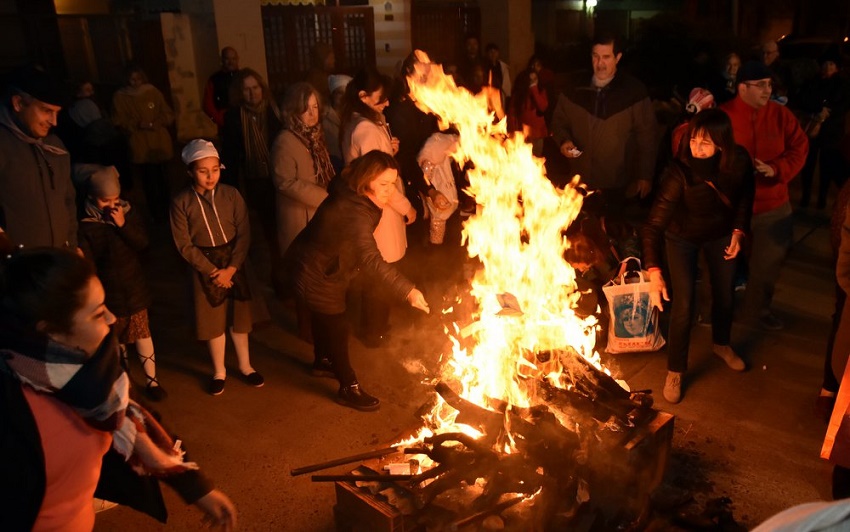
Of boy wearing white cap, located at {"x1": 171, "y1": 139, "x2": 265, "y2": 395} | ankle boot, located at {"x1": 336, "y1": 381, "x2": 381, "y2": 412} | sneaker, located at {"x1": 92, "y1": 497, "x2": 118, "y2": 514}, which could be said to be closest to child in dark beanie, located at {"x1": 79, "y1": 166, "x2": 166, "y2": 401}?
boy wearing white cap, located at {"x1": 171, "y1": 139, "x2": 265, "y2": 395}

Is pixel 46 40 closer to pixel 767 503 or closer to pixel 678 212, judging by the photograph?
pixel 678 212

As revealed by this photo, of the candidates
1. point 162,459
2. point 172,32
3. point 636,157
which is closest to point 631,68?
point 172,32

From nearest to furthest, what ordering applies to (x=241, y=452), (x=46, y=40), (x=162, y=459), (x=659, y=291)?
(x=162, y=459) < (x=241, y=452) < (x=659, y=291) < (x=46, y=40)

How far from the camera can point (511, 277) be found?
233 inches

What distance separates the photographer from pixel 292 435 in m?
5.70

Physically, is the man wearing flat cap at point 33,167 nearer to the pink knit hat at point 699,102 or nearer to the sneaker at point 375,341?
the sneaker at point 375,341

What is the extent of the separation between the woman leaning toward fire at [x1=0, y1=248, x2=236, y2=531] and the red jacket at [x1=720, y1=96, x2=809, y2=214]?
5449mm

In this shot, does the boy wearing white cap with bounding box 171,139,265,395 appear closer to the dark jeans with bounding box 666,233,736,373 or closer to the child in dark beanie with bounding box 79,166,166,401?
the child in dark beanie with bounding box 79,166,166,401

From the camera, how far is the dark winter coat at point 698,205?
5.62m

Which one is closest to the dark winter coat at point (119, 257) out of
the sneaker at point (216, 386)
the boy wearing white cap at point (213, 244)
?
the boy wearing white cap at point (213, 244)

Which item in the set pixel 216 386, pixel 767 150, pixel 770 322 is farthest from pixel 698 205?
pixel 216 386

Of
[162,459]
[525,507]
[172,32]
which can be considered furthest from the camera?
[172,32]

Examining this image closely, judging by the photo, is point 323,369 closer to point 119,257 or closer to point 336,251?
point 336,251

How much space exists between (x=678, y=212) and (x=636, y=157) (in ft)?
4.75
